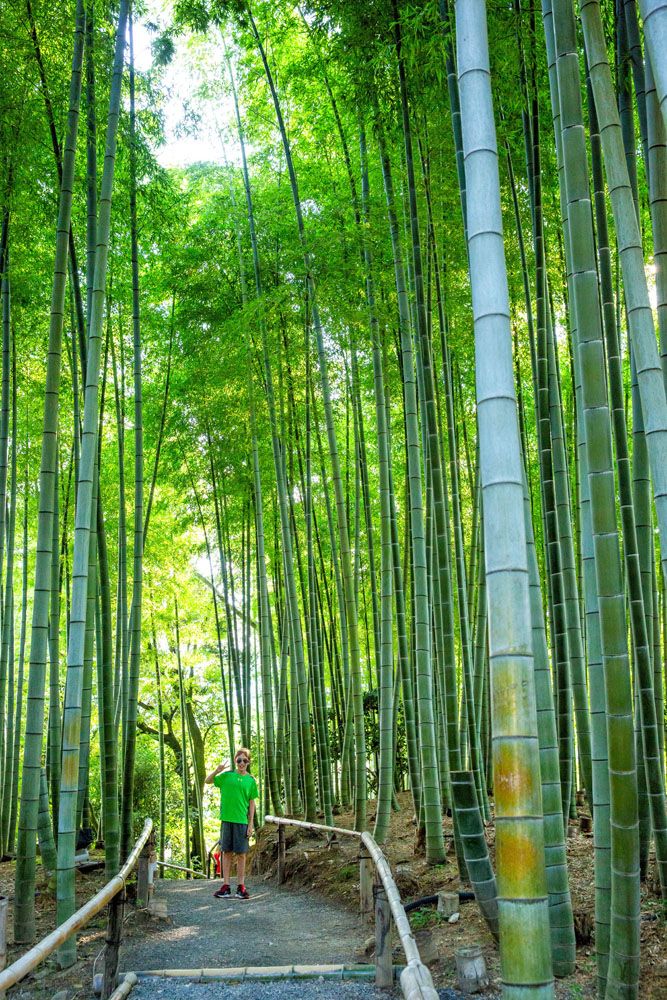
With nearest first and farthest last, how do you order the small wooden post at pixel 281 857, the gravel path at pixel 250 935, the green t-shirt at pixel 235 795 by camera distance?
the gravel path at pixel 250 935 < the green t-shirt at pixel 235 795 < the small wooden post at pixel 281 857

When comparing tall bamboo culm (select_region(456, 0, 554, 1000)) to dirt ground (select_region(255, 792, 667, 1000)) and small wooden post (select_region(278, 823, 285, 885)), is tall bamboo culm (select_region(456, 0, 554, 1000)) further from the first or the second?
small wooden post (select_region(278, 823, 285, 885))

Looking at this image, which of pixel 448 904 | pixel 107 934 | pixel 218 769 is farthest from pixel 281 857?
pixel 107 934

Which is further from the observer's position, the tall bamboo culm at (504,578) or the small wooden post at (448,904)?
the small wooden post at (448,904)

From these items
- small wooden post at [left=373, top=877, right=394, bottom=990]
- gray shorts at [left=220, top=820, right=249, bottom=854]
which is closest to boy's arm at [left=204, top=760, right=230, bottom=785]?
gray shorts at [left=220, top=820, right=249, bottom=854]

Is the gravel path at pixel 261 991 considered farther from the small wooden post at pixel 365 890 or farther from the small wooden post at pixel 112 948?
the small wooden post at pixel 365 890

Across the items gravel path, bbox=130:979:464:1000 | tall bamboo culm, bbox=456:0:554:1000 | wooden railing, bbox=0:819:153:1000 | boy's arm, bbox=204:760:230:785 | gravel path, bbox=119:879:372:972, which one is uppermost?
tall bamboo culm, bbox=456:0:554:1000

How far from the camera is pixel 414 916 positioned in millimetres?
3873

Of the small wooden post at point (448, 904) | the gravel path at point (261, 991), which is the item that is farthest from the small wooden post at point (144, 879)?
the small wooden post at point (448, 904)

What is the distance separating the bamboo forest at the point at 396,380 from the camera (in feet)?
7.31

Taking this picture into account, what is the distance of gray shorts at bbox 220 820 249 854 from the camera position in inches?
202

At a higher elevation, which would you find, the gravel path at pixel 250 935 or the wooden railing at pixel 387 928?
the wooden railing at pixel 387 928

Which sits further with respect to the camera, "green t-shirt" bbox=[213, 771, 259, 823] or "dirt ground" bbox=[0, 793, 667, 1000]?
"green t-shirt" bbox=[213, 771, 259, 823]

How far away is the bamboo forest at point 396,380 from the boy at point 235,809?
60 cm

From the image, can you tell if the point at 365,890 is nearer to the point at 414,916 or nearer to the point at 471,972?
the point at 414,916
